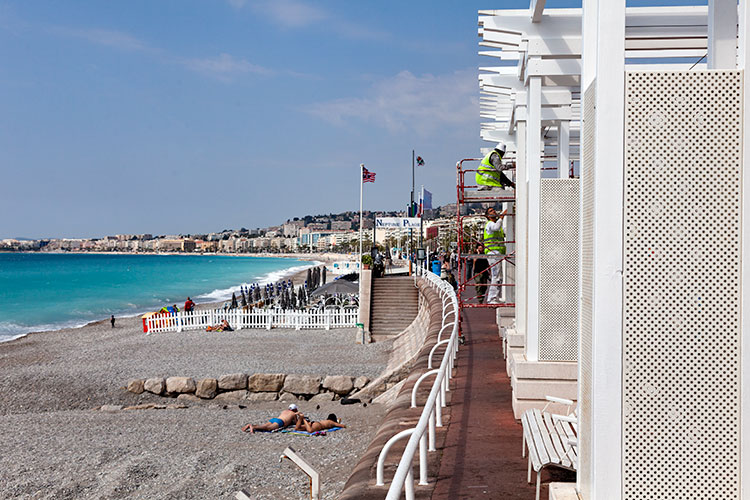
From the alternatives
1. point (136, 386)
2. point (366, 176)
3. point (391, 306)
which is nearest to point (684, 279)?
point (136, 386)

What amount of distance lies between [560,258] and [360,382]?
10790mm

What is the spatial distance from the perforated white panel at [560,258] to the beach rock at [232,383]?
12334mm

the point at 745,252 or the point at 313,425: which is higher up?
the point at 745,252

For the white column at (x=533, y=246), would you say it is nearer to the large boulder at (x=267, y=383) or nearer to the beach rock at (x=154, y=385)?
the large boulder at (x=267, y=383)

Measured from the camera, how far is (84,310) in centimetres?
5716

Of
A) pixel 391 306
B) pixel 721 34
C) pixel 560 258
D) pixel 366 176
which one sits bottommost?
pixel 391 306

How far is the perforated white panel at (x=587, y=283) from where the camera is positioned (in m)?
3.41

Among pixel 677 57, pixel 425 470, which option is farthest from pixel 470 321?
pixel 425 470

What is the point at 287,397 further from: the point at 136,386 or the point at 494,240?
the point at 494,240

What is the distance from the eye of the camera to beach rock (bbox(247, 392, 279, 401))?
17.4m

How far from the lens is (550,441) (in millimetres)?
4648

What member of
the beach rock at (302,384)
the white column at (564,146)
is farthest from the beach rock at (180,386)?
the white column at (564,146)

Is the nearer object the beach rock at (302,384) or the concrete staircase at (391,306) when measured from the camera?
the beach rock at (302,384)

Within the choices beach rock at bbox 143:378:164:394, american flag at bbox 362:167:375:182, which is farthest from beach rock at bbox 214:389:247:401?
american flag at bbox 362:167:375:182
